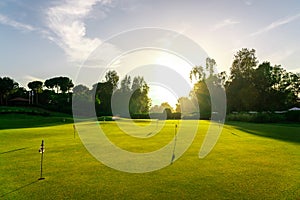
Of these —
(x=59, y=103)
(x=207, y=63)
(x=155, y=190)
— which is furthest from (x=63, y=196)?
(x=207, y=63)

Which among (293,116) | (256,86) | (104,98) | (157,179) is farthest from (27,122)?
(256,86)

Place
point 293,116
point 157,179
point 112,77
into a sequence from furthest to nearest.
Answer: point 112,77
point 293,116
point 157,179

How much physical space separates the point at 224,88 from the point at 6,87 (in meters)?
70.1

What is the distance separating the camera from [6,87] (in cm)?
8512

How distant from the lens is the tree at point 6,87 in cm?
8462

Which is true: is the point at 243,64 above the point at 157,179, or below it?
above

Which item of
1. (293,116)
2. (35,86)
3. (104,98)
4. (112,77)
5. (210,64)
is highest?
(210,64)

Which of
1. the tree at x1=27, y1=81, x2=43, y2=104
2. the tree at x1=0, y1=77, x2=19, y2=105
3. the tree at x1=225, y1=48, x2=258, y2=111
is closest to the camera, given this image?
the tree at x1=225, y1=48, x2=258, y2=111

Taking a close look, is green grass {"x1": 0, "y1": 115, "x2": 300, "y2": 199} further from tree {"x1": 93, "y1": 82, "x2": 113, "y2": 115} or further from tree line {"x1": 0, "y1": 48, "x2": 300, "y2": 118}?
tree {"x1": 93, "y1": 82, "x2": 113, "y2": 115}

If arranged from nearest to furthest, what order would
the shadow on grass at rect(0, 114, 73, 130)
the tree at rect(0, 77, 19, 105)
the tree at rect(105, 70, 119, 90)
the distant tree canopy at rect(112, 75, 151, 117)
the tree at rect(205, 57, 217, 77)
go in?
the shadow on grass at rect(0, 114, 73, 130) < the distant tree canopy at rect(112, 75, 151, 117) < the tree at rect(0, 77, 19, 105) < the tree at rect(105, 70, 119, 90) < the tree at rect(205, 57, 217, 77)

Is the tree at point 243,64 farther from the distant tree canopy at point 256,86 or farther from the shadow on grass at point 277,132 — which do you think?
the shadow on grass at point 277,132

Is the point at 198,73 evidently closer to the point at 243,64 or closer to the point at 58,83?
the point at 243,64

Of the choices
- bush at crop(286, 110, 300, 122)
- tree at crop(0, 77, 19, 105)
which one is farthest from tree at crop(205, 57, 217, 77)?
tree at crop(0, 77, 19, 105)

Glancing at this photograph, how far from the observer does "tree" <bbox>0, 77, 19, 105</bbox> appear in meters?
84.6
